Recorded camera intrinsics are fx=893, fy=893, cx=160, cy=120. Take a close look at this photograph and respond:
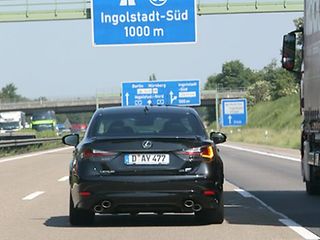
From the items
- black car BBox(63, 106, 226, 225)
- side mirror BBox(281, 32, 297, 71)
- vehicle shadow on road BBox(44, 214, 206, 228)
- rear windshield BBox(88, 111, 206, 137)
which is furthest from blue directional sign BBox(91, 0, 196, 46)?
black car BBox(63, 106, 226, 225)

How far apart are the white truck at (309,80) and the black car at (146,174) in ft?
11.6

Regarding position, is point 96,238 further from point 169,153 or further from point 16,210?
point 16,210

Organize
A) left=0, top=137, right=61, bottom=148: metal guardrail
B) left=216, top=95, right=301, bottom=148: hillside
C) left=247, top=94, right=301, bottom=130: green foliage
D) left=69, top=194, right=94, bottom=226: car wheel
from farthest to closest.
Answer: left=247, top=94, right=301, bottom=130: green foliage
left=216, top=95, right=301, bottom=148: hillside
left=0, top=137, right=61, bottom=148: metal guardrail
left=69, top=194, right=94, bottom=226: car wheel

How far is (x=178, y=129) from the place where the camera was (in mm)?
11789

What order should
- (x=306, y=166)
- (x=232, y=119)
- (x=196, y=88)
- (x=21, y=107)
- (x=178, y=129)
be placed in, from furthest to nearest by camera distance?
(x=21, y=107), (x=232, y=119), (x=196, y=88), (x=306, y=166), (x=178, y=129)

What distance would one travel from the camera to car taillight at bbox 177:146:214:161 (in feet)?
36.6

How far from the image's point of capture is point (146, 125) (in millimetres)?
11766

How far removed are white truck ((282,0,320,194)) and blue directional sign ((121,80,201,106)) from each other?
115 feet

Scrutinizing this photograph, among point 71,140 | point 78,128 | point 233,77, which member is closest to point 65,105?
point 78,128

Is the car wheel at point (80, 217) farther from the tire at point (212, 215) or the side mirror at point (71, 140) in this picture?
the tire at point (212, 215)

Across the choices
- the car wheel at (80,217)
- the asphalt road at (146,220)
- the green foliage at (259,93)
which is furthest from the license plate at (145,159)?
the green foliage at (259,93)

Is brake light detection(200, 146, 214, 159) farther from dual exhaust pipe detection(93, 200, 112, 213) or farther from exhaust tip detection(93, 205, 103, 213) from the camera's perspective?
exhaust tip detection(93, 205, 103, 213)

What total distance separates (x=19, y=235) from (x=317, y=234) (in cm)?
363

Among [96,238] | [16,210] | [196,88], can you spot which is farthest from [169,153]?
[196,88]
